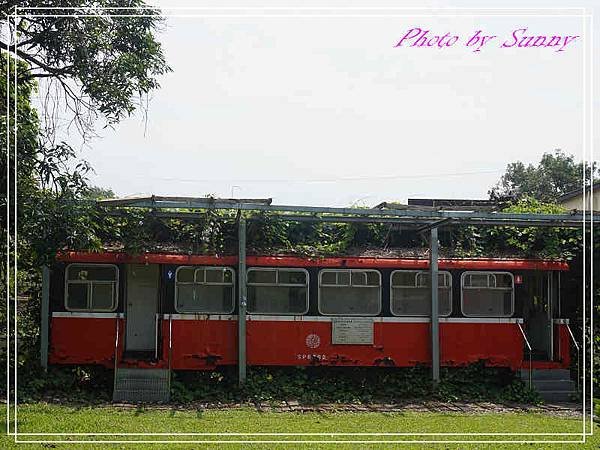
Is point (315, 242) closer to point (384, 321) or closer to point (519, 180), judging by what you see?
point (384, 321)

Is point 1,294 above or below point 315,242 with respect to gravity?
below

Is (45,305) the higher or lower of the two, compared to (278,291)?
lower

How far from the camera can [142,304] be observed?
13.2 meters

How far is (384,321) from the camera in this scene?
13.1 m

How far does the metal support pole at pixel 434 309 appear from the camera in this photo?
1292 cm

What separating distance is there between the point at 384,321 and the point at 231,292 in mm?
2626

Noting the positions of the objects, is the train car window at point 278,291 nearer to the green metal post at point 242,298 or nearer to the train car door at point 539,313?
the green metal post at point 242,298

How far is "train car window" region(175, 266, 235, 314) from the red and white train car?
2 cm

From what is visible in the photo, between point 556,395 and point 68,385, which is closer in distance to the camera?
point 68,385

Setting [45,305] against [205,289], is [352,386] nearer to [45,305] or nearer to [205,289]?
[205,289]

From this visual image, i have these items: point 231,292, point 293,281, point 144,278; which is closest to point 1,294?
point 144,278

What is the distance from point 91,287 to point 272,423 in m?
4.40

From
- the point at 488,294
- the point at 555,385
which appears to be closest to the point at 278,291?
the point at 488,294

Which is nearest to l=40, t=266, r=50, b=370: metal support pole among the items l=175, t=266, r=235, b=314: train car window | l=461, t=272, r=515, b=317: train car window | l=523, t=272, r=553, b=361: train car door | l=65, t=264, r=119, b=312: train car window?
l=65, t=264, r=119, b=312: train car window
